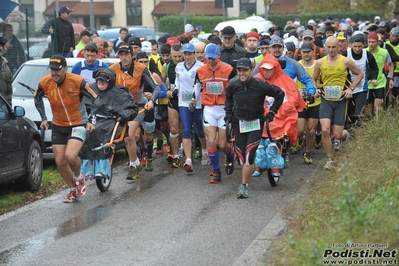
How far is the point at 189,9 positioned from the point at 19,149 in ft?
183

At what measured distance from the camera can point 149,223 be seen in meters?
9.54

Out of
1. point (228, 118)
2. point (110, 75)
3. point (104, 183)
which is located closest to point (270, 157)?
point (228, 118)

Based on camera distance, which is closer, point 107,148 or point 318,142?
point 107,148

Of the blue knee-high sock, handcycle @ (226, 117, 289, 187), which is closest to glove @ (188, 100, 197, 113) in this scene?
the blue knee-high sock

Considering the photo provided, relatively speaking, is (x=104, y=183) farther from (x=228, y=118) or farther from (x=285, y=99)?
(x=285, y=99)

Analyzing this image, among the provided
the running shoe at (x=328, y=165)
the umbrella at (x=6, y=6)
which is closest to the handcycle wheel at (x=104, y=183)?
the running shoe at (x=328, y=165)

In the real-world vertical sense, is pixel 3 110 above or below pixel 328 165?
above

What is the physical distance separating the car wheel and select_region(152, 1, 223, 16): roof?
175ft

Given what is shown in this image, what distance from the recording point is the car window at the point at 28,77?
14.9 metres

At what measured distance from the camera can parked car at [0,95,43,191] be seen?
11133 millimetres

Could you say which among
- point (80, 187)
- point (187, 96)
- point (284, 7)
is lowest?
point (80, 187)

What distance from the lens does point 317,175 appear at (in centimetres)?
1262

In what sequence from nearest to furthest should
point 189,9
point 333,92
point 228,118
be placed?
point 228,118 < point 333,92 < point 189,9

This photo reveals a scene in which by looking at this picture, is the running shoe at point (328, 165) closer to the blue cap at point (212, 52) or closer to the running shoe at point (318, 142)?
the blue cap at point (212, 52)
